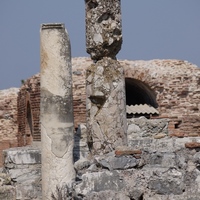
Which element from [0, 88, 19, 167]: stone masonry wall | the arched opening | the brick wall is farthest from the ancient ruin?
[0, 88, 19, 167]: stone masonry wall

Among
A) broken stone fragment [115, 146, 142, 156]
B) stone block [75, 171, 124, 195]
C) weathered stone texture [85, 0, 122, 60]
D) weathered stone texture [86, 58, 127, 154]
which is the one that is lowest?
stone block [75, 171, 124, 195]

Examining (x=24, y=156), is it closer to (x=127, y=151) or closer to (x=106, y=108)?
(x=106, y=108)

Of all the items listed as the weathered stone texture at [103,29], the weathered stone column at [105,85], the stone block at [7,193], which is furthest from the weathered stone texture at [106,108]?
the stone block at [7,193]

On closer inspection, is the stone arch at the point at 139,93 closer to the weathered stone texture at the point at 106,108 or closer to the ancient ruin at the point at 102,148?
the ancient ruin at the point at 102,148

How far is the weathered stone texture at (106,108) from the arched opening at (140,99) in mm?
9206

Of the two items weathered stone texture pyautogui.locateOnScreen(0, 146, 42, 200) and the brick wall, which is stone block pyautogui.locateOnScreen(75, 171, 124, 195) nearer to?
weathered stone texture pyautogui.locateOnScreen(0, 146, 42, 200)

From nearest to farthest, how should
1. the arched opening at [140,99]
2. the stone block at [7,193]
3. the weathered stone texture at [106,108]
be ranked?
the weathered stone texture at [106,108] < the stone block at [7,193] < the arched opening at [140,99]

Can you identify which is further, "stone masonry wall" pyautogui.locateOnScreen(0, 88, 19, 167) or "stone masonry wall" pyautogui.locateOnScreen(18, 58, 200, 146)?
"stone masonry wall" pyautogui.locateOnScreen(0, 88, 19, 167)

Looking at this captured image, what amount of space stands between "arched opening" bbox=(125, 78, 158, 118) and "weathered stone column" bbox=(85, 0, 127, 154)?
29.9 feet

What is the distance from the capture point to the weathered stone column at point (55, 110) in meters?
8.67

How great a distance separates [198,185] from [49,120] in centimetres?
325

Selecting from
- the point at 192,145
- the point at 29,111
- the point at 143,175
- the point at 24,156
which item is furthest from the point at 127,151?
the point at 29,111

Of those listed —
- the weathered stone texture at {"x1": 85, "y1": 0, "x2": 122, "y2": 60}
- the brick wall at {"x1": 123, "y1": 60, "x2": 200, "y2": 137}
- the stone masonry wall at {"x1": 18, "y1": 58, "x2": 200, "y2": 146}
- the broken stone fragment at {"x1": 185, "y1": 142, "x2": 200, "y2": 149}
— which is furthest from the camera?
the brick wall at {"x1": 123, "y1": 60, "x2": 200, "y2": 137}

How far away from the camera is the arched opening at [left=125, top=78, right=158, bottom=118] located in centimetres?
1772
